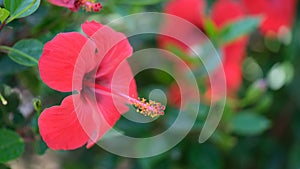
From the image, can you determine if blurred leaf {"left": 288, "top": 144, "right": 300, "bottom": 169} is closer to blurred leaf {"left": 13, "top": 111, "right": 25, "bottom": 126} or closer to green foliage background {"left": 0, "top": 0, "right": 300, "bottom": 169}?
green foliage background {"left": 0, "top": 0, "right": 300, "bottom": 169}

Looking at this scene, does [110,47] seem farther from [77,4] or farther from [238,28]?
[238,28]

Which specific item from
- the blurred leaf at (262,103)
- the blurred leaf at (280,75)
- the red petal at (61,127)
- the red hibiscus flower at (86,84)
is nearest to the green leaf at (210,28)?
the blurred leaf at (262,103)

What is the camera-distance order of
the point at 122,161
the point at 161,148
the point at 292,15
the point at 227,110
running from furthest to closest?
the point at 292,15 → the point at 122,161 → the point at 227,110 → the point at 161,148

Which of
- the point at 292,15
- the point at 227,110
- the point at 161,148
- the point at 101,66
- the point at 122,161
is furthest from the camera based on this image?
the point at 292,15

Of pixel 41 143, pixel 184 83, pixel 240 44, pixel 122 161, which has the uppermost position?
pixel 240 44

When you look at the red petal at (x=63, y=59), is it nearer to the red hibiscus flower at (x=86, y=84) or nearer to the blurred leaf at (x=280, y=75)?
the red hibiscus flower at (x=86, y=84)

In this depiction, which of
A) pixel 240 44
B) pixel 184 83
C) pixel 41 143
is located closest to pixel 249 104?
pixel 240 44

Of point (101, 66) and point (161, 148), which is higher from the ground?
point (101, 66)

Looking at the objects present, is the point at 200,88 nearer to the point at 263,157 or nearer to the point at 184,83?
the point at 184,83
